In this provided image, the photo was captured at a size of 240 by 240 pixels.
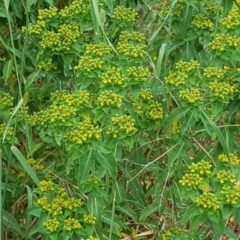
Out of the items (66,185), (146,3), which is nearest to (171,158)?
(66,185)

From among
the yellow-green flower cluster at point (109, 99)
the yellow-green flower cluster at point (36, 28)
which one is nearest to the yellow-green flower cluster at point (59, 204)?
the yellow-green flower cluster at point (109, 99)

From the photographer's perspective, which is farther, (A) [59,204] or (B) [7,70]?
(B) [7,70]

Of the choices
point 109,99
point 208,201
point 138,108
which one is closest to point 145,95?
point 138,108

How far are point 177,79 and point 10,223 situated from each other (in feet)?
2.79

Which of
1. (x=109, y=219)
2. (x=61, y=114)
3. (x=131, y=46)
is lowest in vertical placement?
(x=109, y=219)

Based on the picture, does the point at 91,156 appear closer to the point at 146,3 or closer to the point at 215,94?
the point at 215,94

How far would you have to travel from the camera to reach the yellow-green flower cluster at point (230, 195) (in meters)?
1.84

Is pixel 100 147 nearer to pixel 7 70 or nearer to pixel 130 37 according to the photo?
pixel 130 37

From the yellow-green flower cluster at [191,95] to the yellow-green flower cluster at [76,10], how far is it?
0.50 m

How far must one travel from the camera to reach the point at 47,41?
7.22 ft

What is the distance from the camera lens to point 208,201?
1.83m

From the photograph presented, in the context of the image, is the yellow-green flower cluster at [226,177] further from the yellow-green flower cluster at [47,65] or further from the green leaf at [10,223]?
the green leaf at [10,223]

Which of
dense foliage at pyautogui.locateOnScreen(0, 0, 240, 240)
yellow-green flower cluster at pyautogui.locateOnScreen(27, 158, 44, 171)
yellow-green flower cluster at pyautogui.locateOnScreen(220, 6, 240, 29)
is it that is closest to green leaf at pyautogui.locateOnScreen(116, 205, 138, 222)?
dense foliage at pyautogui.locateOnScreen(0, 0, 240, 240)

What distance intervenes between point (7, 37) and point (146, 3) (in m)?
0.59
